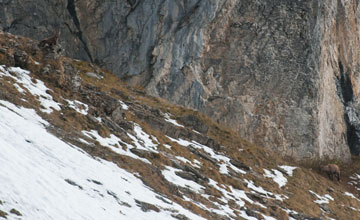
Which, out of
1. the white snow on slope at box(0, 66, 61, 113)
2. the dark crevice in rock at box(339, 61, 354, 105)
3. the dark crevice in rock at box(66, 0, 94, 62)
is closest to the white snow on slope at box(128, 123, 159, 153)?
the white snow on slope at box(0, 66, 61, 113)

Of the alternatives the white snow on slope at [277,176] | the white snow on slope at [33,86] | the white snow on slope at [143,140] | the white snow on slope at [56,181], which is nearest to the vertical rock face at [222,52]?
the white snow on slope at [277,176]

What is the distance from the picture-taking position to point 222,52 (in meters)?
43.5

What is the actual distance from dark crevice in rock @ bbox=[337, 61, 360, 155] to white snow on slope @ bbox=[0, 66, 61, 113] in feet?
136

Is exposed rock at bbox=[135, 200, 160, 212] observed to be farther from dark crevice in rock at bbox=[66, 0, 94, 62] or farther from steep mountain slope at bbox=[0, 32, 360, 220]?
dark crevice in rock at bbox=[66, 0, 94, 62]

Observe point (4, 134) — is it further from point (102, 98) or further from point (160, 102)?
point (160, 102)

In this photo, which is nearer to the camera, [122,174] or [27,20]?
[122,174]

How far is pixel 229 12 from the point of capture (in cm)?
4412

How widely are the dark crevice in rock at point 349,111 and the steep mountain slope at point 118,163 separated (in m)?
19.7

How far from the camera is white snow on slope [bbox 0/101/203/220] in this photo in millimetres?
11609

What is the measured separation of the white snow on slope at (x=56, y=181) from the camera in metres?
11.6

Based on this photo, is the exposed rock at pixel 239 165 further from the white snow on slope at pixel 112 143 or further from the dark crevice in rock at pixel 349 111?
the dark crevice in rock at pixel 349 111

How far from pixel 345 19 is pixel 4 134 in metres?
51.3

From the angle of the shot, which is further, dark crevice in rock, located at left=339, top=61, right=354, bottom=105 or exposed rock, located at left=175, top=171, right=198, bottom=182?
dark crevice in rock, located at left=339, top=61, right=354, bottom=105

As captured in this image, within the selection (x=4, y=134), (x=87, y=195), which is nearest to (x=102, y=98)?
(x=4, y=134)
